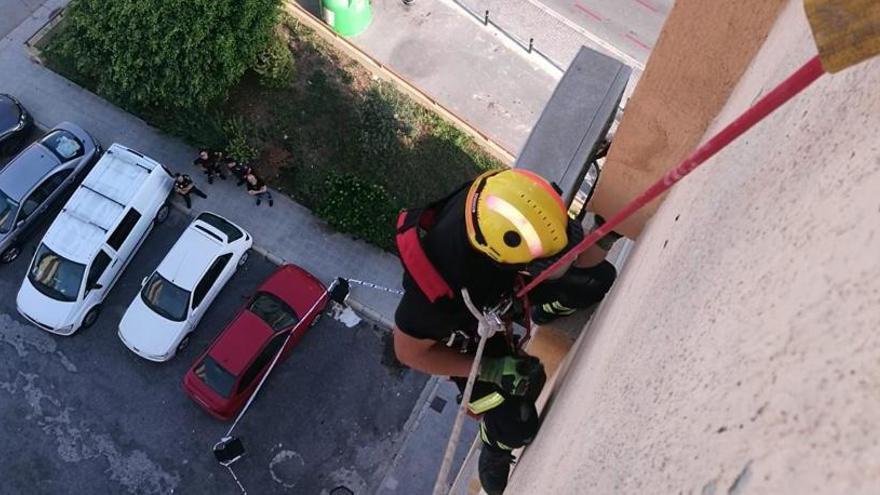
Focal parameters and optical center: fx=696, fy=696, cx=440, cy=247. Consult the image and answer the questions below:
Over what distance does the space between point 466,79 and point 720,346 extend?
1219 cm

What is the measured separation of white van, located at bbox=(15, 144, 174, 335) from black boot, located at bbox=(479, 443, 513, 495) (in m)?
7.58

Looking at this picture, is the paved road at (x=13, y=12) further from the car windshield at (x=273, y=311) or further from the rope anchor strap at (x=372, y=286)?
the rope anchor strap at (x=372, y=286)

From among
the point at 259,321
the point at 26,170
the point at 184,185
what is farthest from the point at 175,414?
the point at 26,170

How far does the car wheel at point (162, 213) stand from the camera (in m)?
11.2

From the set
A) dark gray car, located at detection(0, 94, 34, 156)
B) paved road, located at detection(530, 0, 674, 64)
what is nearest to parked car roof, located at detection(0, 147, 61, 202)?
dark gray car, located at detection(0, 94, 34, 156)

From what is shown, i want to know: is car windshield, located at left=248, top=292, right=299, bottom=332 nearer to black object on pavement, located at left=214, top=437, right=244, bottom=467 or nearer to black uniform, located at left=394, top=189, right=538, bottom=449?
black object on pavement, located at left=214, top=437, right=244, bottom=467

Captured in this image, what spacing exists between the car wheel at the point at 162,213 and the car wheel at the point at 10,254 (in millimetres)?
2155

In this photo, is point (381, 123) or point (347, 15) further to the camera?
point (347, 15)

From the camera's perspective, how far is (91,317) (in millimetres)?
10633

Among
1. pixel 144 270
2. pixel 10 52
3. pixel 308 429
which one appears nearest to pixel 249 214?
pixel 144 270

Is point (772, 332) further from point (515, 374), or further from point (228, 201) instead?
point (228, 201)

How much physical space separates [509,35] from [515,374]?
425 inches

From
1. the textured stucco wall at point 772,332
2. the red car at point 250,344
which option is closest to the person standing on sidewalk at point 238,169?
the red car at point 250,344

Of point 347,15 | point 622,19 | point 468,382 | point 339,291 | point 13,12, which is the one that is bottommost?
point 13,12
